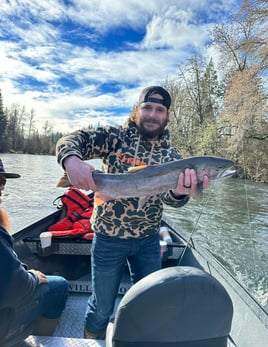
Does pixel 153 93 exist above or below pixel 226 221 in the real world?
above

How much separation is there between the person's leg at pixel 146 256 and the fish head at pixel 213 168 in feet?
2.16

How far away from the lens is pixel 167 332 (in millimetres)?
1403

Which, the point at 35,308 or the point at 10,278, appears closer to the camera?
the point at 10,278

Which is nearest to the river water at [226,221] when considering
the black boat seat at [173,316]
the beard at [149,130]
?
the beard at [149,130]

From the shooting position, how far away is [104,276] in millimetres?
2398

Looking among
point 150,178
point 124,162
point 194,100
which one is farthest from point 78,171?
point 194,100

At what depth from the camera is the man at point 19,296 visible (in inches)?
74.0

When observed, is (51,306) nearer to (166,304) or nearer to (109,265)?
(109,265)

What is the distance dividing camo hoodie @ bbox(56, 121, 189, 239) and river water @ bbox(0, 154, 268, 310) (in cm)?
106

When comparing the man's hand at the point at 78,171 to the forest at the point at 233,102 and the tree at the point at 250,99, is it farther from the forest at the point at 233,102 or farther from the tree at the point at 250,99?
the tree at the point at 250,99

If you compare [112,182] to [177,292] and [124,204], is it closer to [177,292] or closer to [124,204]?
[124,204]

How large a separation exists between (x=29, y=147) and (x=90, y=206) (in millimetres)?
69247

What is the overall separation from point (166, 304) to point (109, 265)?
1.03 meters

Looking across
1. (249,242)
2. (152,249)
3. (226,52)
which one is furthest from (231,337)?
(226,52)
